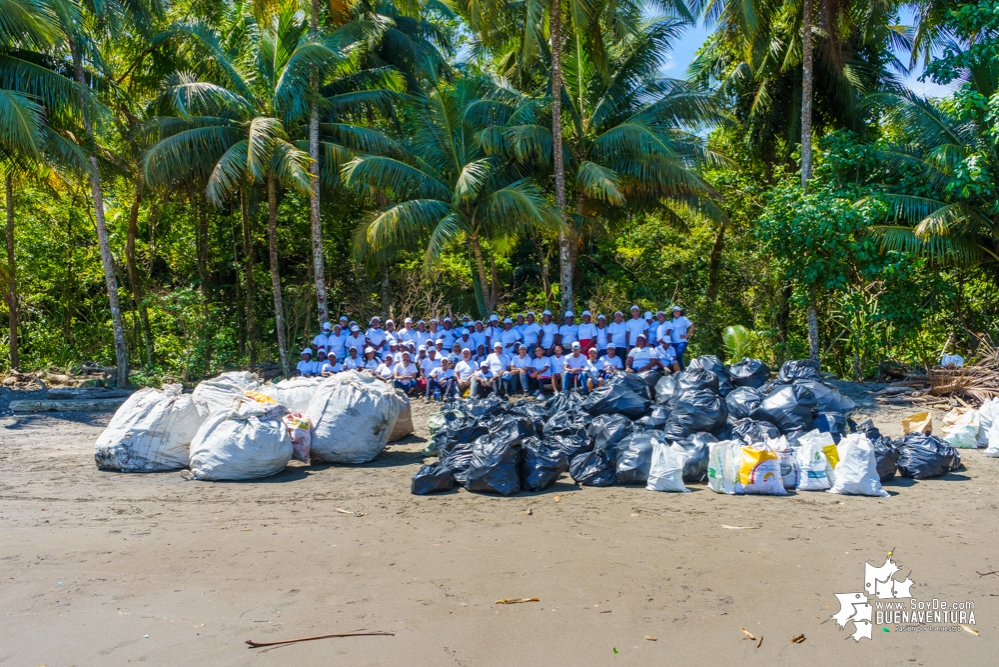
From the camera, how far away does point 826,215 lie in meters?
14.8

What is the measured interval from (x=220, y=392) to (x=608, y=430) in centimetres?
474

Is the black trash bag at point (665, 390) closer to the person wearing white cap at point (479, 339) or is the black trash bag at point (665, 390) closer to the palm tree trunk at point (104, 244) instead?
the person wearing white cap at point (479, 339)

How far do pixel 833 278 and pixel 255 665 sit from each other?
1389 cm

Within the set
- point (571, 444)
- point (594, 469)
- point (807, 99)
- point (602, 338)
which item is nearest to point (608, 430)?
point (571, 444)

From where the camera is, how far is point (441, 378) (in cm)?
1421

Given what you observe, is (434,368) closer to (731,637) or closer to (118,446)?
(118,446)

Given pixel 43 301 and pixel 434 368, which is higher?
pixel 43 301

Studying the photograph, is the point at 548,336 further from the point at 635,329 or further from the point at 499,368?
the point at 635,329

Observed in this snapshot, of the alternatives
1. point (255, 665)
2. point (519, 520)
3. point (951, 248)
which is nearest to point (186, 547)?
point (255, 665)

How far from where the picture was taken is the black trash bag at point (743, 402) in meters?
8.98

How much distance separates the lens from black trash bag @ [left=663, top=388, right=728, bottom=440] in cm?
863

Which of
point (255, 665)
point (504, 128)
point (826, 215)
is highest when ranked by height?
point (504, 128)

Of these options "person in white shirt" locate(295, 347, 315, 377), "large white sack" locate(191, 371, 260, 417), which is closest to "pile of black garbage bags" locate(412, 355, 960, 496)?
"large white sack" locate(191, 371, 260, 417)

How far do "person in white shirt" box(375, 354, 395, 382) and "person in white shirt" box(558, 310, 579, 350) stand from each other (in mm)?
3277
